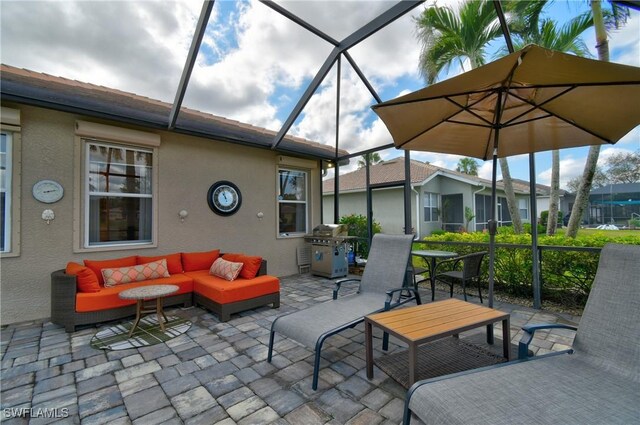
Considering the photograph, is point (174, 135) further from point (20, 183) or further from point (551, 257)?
point (551, 257)

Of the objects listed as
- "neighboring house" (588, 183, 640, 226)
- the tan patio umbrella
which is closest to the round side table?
the tan patio umbrella

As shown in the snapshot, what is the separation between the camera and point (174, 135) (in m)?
5.29

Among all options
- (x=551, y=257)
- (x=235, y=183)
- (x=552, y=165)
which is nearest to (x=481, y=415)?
(x=551, y=257)

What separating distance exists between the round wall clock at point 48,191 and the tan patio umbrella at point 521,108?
4.69m

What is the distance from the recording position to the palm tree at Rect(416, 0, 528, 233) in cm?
673

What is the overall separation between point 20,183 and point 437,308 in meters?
5.59

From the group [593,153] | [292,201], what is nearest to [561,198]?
[593,153]

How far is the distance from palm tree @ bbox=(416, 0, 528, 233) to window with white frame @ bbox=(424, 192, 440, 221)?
13.6 ft

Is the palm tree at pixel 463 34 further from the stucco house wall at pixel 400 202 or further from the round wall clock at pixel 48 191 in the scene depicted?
the round wall clock at pixel 48 191

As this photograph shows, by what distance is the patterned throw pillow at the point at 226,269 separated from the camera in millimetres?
4387

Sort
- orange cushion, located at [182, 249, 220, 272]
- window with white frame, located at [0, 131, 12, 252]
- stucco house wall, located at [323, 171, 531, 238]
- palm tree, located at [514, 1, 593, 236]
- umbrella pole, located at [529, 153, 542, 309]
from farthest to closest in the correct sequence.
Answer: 1. stucco house wall, located at [323, 171, 531, 238]
2. palm tree, located at [514, 1, 593, 236]
3. orange cushion, located at [182, 249, 220, 272]
4. umbrella pole, located at [529, 153, 542, 309]
5. window with white frame, located at [0, 131, 12, 252]

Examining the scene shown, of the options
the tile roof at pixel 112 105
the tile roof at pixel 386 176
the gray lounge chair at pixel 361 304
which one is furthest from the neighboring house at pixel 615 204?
the tile roof at pixel 112 105

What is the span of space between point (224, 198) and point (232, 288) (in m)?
2.45

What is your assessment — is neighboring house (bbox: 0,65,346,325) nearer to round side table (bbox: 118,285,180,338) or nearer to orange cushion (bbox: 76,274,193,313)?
orange cushion (bbox: 76,274,193,313)
